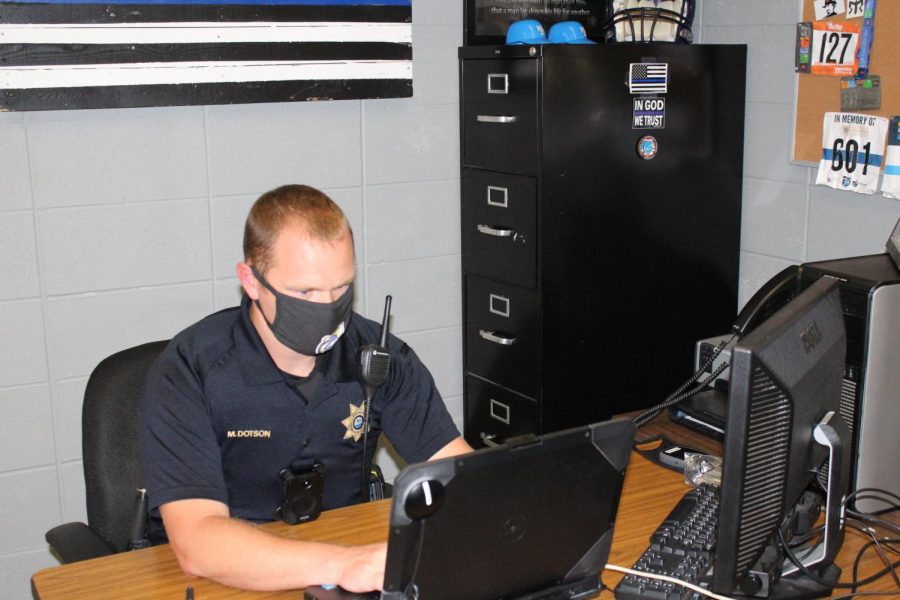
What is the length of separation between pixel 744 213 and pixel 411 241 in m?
1.05

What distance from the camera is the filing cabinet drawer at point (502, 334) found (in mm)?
2994

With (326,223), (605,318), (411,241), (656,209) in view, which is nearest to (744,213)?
(656,209)

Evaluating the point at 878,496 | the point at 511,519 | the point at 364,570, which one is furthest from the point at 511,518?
the point at 878,496

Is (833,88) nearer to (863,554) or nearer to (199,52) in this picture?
(863,554)

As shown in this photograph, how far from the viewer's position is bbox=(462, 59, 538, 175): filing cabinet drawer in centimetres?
284

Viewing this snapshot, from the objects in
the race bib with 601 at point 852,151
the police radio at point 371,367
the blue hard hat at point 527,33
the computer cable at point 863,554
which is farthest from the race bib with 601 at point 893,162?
the police radio at point 371,367

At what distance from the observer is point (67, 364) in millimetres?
2773

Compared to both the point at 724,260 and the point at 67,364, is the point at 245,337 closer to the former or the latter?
the point at 67,364

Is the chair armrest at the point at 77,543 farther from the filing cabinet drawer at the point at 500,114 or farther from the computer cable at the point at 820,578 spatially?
the filing cabinet drawer at the point at 500,114

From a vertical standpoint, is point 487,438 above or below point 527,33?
below

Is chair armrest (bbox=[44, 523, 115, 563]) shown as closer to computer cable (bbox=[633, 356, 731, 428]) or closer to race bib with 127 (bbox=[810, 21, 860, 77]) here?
computer cable (bbox=[633, 356, 731, 428])

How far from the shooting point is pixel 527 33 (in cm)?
299

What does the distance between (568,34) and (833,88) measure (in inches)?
29.8

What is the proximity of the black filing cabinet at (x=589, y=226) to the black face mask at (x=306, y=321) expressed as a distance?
1161mm
